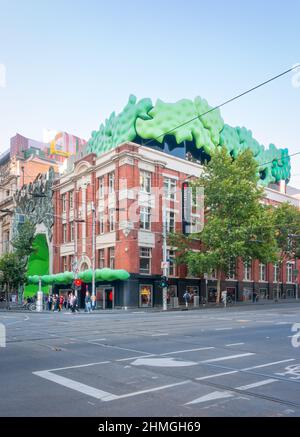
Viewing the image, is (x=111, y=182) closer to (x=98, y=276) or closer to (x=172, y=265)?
(x=98, y=276)

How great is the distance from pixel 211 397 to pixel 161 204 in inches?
1583

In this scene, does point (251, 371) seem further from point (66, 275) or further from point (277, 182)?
point (277, 182)

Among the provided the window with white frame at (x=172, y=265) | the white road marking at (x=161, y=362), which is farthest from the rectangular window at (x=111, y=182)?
the white road marking at (x=161, y=362)

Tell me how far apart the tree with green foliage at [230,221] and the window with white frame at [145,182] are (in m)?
4.92

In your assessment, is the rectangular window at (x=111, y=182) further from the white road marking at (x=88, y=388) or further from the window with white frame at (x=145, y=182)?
the white road marking at (x=88, y=388)

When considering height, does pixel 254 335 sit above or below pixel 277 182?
below

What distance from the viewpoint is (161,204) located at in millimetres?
47250

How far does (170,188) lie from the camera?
160 ft

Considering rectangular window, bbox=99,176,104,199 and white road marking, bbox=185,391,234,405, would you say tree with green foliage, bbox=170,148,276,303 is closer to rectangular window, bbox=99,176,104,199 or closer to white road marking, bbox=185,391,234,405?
rectangular window, bbox=99,176,104,199

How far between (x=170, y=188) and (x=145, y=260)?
8.55 metres

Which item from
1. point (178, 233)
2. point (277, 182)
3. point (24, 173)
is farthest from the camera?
point (24, 173)

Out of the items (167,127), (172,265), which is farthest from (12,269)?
(167,127)

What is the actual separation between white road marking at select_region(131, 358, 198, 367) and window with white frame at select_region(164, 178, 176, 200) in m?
37.2

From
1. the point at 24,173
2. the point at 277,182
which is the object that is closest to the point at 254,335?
the point at 277,182
